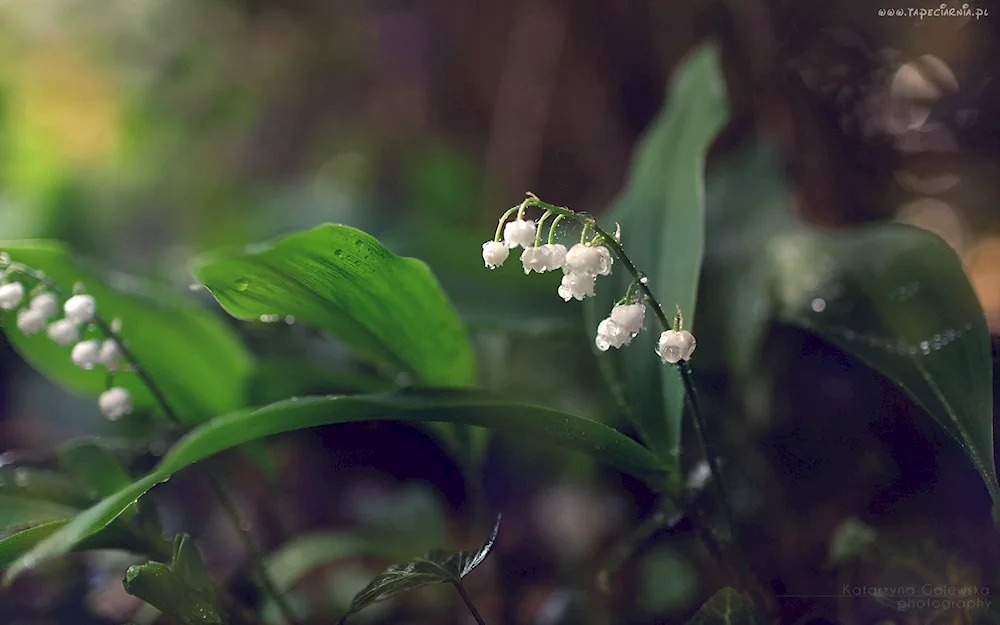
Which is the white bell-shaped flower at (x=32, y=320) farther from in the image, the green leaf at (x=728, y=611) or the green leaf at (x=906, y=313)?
the green leaf at (x=906, y=313)

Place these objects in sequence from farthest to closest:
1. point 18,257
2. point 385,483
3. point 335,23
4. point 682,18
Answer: point 335,23 → point 682,18 → point 385,483 → point 18,257

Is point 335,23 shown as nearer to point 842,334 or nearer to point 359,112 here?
point 359,112

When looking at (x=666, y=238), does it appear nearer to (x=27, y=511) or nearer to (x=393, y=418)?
(x=393, y=418)

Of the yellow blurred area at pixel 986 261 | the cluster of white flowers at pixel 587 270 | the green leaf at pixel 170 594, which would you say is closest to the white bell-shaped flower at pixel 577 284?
the cluster of white flowers at pixel 587 270

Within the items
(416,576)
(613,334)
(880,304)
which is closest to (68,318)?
Answer: (416,576)

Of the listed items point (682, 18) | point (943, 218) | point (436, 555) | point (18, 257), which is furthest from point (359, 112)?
point (436, 555)
